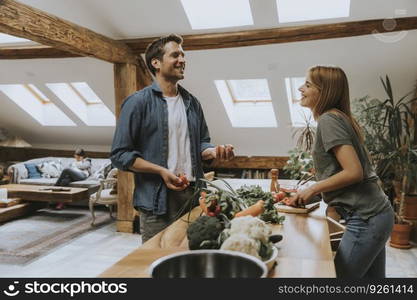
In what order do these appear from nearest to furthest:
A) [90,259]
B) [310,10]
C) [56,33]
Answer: [56,33]
[90,259]
[310,10]

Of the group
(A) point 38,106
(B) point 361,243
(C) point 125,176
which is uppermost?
(A) point 38,106

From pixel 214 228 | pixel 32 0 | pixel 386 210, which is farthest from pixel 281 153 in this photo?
pixel 214 228

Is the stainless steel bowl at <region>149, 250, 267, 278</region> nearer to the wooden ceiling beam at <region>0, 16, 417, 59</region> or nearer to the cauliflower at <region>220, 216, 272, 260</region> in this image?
the cauliflower at <region>220, 216, 272, 260</region>

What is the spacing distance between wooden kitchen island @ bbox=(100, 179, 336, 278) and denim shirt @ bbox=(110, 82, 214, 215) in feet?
0.61

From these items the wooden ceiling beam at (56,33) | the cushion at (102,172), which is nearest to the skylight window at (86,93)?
the cushion at (102,172)

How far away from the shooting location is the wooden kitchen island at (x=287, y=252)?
1.03m

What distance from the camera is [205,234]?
1.06 meters

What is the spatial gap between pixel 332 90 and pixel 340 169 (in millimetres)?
322

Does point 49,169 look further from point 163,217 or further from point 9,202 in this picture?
point 163,217

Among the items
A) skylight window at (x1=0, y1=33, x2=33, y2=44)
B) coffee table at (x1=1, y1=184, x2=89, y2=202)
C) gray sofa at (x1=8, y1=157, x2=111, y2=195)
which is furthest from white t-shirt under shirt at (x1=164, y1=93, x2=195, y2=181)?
gray sofa at (x1=8, y1=157, x2=111, y2=195)

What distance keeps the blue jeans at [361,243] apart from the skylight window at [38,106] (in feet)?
20.7

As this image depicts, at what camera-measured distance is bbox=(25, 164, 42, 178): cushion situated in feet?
22.2

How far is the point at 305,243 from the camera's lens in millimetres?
1334

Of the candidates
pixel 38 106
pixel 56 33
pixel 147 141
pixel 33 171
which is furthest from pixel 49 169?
pixel 147 141
